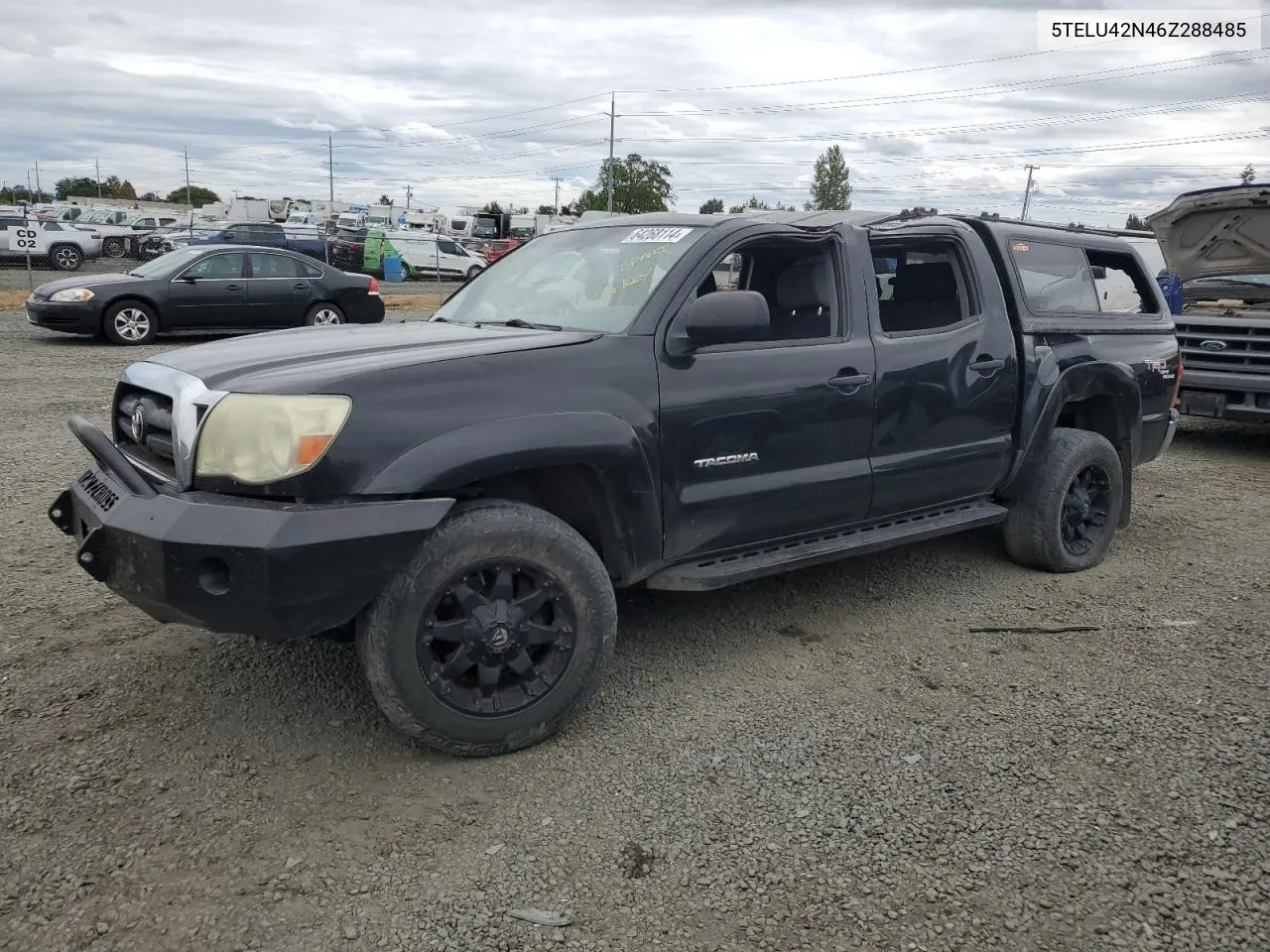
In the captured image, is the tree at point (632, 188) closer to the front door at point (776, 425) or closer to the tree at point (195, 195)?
the tree at point (195, 195)

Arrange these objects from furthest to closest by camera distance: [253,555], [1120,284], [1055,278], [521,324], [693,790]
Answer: [1120,284] → [1055,278] → [521,324] → [693,790] → [253,555]

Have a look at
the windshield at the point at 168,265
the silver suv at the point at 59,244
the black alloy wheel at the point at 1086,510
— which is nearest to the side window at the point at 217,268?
the windshield at the point at 168,265

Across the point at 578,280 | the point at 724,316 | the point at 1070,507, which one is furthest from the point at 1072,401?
the point at 578,280

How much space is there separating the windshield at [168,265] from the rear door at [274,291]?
0.77m

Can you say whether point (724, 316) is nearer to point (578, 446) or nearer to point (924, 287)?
point (578, 446)

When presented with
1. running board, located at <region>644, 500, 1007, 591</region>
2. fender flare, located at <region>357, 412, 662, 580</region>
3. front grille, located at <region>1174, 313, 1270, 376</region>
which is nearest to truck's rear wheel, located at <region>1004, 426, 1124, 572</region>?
running board, located at <region>644, 500, 1007, 591</region>

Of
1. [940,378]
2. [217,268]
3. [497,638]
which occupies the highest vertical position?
[217,268]

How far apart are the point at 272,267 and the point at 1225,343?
1191cm

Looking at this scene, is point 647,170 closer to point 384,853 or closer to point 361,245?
point 361,245

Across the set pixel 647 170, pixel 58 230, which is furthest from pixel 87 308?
pixel 647 170

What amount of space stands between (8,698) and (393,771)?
1.45m

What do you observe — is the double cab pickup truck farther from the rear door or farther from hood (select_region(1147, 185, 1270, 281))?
the rear door

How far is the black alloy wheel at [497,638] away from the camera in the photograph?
304 cm

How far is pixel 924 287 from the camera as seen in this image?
480 cm
